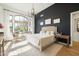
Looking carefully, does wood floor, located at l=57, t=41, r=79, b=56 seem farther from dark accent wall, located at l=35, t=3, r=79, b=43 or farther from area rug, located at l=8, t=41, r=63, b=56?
dark accent wall, located at l=35, t=3, r=79, b=43

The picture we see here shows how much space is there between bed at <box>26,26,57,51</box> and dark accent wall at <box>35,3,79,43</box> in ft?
0.47

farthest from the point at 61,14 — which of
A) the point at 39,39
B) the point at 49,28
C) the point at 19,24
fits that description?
the point at 19,24

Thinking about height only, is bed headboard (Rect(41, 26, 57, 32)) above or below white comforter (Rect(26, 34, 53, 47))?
above

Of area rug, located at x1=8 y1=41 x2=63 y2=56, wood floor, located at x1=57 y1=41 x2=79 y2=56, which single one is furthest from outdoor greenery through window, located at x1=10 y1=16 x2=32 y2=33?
wood floor, located at x1=57 y1=41 x2=79 y2=56

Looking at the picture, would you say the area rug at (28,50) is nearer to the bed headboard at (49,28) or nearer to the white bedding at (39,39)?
the white bedding at (39,39)

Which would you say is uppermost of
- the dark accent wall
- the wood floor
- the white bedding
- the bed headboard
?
the dark accent wall

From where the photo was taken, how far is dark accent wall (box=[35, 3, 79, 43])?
2.42m

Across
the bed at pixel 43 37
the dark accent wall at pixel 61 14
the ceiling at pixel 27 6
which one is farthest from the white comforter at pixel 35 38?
the ceiling at pixel 27 6

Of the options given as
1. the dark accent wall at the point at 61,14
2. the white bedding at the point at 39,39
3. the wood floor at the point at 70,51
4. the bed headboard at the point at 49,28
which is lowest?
the wood floor at the point at 70,51

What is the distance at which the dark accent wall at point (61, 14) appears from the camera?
95.3 inches

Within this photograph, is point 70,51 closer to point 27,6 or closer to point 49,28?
point 49,28

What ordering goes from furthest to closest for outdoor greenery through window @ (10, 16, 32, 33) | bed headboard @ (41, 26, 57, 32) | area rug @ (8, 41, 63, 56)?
bed headboard @ (41, 26, 57, 32) < outdoor greenery through window @ (10, 16, 32, 33) < area rug @ (8, 41, 63, 56)

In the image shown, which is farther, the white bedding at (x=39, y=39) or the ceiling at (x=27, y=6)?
the white bedding at (x=39, y=39)

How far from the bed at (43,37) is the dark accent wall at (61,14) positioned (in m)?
0.14
